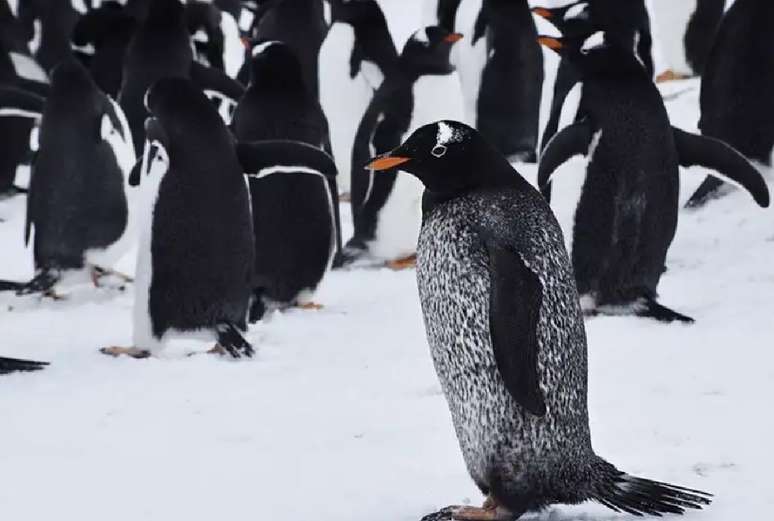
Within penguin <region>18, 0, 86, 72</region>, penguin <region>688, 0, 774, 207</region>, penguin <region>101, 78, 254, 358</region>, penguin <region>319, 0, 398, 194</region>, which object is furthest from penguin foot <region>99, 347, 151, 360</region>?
penguin <region>18, 0, 86, 72</region>

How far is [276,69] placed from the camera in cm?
604

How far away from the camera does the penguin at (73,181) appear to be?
6.23 metres

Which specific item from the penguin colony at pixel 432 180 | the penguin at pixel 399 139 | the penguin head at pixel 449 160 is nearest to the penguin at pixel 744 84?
the penguin colony at pixel 432 180

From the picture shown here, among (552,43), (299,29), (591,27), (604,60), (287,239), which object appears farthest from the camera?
(299,29)

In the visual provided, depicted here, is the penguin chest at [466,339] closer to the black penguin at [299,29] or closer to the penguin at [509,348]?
the penguin at [509,348]

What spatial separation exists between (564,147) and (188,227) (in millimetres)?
1367

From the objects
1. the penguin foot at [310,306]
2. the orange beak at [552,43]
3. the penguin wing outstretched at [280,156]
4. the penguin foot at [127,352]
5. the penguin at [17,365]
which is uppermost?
the orange beak at [552,43]

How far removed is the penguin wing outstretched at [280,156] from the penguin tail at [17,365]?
100 centimetres

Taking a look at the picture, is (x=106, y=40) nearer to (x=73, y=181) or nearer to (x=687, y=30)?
(x=73, y=181)

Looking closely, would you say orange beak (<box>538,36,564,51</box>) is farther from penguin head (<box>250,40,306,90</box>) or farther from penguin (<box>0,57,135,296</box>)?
penguin (<box>0,57,135,296</box>)

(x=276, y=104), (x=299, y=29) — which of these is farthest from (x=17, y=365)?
(x=299, y=29)

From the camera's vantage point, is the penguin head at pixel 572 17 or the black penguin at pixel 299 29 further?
the black penguin at pixel 299 29

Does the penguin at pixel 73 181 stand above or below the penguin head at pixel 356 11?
below

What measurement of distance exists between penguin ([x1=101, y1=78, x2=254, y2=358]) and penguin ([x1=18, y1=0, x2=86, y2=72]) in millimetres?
6000
